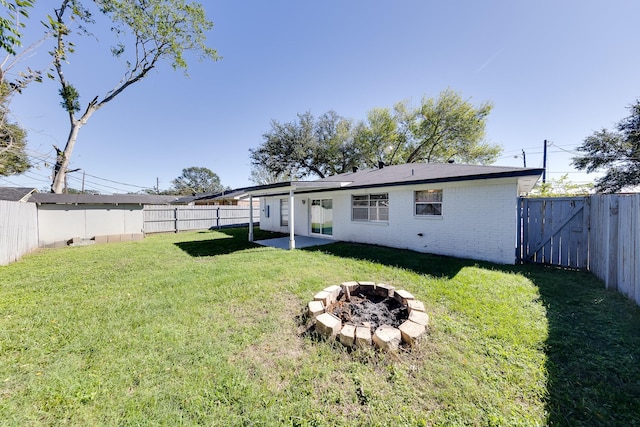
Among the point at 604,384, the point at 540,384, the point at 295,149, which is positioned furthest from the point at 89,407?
the point at 295,149

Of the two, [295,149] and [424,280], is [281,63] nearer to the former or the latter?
[295,149]

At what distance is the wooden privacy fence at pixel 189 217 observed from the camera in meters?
14.8

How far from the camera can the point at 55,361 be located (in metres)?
2.63

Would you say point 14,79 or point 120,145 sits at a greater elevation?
point 120,145

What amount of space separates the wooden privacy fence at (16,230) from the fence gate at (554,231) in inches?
619

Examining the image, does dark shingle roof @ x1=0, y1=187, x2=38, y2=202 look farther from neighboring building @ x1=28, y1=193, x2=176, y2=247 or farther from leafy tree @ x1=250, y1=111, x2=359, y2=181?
leafy tree @ x1=250, y1=111, x2=359, y2=181

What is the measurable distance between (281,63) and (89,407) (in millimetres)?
15503

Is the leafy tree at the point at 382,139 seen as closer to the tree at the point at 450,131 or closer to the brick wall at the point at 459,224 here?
the tree at the point at 450,131

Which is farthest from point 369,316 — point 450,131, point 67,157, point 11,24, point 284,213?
point 450,131

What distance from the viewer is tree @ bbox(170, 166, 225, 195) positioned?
5331cm

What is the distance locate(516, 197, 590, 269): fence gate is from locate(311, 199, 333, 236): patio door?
7.02 m

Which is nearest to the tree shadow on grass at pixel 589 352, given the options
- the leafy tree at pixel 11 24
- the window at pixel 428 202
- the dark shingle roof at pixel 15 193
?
the window at pixel 428 202

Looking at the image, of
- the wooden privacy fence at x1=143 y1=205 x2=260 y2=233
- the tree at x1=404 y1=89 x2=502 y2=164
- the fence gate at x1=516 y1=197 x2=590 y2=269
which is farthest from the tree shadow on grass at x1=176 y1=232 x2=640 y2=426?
the tree at x1=404 y1=89 x2=502 y2=164

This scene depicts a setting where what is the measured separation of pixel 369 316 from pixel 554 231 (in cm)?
626
